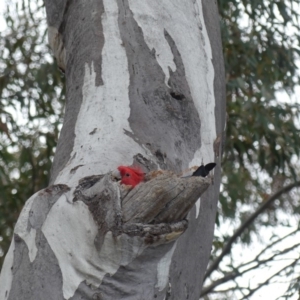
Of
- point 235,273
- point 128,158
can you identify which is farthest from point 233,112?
point 128,158

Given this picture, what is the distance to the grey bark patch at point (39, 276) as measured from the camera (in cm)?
101

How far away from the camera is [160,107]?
1.26m

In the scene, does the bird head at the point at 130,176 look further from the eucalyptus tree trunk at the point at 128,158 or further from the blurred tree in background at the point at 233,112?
the blurred tree in background at the point at 233,112

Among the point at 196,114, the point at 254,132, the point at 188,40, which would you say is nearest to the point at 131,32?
the point at 188,40

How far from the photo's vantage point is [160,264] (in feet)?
3.53

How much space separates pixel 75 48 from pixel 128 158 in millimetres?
383

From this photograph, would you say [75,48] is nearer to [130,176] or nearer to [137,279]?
[130,176]

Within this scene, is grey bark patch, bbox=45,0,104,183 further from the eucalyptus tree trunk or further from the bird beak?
the bird beak

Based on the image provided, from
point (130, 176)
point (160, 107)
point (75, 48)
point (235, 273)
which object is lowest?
point (235, 273)

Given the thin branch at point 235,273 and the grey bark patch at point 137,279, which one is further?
the thin branch at point 235,273

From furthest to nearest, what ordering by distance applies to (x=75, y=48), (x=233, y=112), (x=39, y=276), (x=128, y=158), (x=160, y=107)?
(x=233, y=112), (x=75, y=48), (x=160, y=107), (x=128, y=158), (x=39, y=276)

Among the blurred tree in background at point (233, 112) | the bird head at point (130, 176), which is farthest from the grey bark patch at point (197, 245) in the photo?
the blurred tree in background at point (233, 112)

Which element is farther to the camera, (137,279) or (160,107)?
(160,107)

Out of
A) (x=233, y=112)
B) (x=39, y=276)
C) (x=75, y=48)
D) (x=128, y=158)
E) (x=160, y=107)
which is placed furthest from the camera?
(x=233, y=112)
